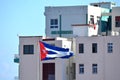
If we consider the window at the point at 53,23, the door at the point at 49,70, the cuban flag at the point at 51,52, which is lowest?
the door at the point at 49,70

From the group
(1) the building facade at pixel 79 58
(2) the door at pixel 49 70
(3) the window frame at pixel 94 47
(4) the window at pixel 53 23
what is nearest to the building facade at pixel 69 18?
(4) the window at pixel 53 23

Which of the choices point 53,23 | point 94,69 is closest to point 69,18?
point 53,23

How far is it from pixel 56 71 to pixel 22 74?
355cm

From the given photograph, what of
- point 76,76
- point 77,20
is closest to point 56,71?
point 76,76

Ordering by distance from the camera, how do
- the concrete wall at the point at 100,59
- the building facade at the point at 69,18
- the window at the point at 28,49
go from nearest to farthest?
the concrete wall at the point at 100,59
the window at the point at 28,49
the building facade at the point at 69,18

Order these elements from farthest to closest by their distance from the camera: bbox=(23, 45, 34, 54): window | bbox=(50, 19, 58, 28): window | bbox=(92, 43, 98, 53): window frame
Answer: bbox=(50, 19, 58, 28): window
bbox=(23, 45, 34, 54): window
bbox=(92, 43, 98, 53): window frame

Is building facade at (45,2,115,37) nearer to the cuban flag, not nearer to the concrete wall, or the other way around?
the cuban flag

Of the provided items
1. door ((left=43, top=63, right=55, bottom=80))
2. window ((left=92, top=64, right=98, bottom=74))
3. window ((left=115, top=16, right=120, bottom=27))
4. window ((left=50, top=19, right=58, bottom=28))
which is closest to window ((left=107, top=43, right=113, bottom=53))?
window ((left=92, top=64, right=98, bottom=74))

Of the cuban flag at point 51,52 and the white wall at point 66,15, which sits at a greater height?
the white wall at point 66,15

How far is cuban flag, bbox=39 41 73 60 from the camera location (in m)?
72.5

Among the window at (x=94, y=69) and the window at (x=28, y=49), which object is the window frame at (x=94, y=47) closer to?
the window at (x=94, y=69)

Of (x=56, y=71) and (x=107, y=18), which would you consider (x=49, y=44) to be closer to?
(x=56, y=71)

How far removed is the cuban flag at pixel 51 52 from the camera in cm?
7250

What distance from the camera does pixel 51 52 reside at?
7325cm
